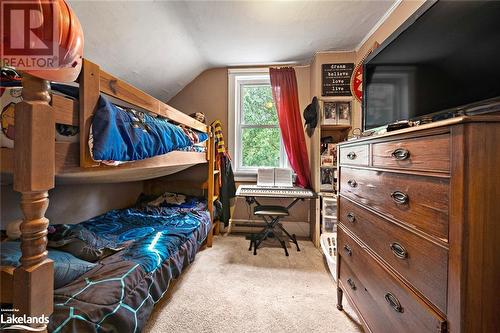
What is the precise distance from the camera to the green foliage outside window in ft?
10.7

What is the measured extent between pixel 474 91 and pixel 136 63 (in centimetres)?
266

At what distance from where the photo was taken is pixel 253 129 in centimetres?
329

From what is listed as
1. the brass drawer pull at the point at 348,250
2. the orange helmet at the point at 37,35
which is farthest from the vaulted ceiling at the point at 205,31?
the brass drawer pull at the point at 348,250

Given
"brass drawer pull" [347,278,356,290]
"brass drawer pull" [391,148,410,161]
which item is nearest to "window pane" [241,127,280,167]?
"brass drawer pull" [347,278,356,290]

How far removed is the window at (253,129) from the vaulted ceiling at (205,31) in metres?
0.53

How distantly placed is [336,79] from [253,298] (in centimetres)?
264

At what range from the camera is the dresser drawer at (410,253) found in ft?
2.16

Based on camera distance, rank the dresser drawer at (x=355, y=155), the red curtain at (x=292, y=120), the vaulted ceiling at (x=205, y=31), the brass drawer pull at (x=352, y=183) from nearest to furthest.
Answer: the dresser drawer at (x=355, y=155)
the brass drawer pull at (x=352, y=183)
the vaulted ceiling at (x=205, y=31)
the red curtain at (x=292, y=120)

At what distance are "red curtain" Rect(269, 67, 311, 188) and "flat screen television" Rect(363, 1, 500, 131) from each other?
1543 mm

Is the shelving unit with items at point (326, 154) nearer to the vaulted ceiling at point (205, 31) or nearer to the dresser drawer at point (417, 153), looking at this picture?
the vaulted ceiling at point (205, 31)

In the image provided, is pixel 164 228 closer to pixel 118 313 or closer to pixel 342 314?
pixel 118 313

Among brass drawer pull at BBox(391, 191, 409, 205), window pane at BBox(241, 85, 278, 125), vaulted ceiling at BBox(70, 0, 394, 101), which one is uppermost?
vaulted ceiling at BBox(70, 0, 394, 101)

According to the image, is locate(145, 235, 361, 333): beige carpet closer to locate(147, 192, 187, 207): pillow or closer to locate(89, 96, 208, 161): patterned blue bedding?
locate(147, 192, 187, 207): pillow

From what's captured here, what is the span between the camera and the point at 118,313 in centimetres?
90
